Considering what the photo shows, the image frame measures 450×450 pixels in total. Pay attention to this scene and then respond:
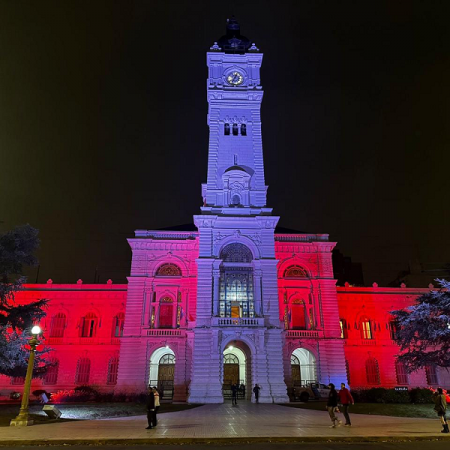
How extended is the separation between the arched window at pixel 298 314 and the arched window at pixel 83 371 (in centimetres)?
2282

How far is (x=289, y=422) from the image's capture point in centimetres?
1925

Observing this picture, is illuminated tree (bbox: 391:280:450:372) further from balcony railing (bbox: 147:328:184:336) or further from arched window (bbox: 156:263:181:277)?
arched window (bbox: 156:263:181:277)

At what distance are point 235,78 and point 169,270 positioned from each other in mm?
22759

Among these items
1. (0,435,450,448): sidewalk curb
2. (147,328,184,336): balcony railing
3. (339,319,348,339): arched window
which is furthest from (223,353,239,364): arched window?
(0,435,450,448): sidewalk curb

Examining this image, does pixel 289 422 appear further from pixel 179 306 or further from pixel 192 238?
pixel 192 238

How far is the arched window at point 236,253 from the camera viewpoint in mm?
39219

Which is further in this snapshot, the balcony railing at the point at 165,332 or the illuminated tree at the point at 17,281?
the balcony railing at the point at 165,332

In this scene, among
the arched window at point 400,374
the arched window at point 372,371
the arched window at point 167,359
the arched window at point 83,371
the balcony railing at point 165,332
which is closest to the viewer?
the balcony railing at point 165,332

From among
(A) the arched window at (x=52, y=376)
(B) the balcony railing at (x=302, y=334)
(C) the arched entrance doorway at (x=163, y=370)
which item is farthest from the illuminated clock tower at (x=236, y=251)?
(A) the arched window at (x=52, y=376)

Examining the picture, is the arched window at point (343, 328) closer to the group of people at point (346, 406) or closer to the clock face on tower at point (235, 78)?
the group of people at point (346, 406)

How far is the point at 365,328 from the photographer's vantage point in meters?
47.2

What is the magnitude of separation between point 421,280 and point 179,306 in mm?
43750

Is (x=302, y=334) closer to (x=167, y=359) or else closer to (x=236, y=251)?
(x=236, y=251)

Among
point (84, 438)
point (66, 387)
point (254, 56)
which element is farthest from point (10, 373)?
point (254, 56)
